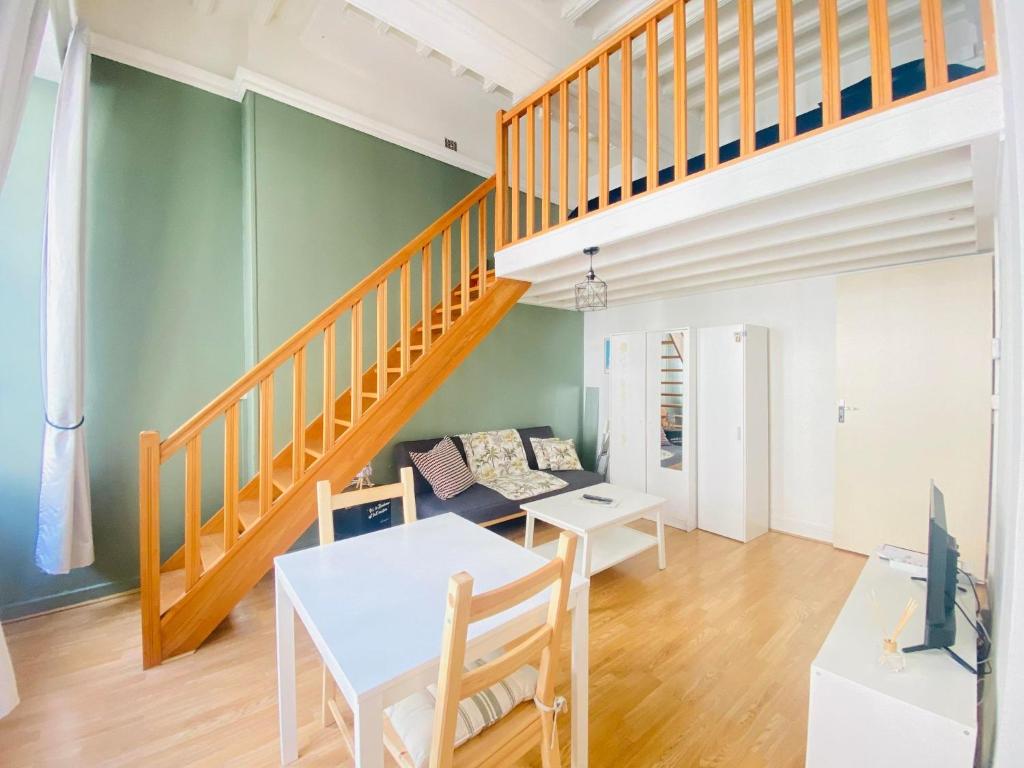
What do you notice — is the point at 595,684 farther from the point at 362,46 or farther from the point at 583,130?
the point at 362,46

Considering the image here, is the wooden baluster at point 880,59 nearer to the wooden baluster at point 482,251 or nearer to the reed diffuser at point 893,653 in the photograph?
the reed diffuser at point 893,653

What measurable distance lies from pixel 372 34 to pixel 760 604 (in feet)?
15.5

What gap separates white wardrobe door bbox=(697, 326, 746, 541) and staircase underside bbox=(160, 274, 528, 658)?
1.77m

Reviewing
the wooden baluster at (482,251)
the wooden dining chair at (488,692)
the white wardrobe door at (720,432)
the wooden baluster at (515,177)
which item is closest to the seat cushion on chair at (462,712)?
the wooden dining chair at (488,692)

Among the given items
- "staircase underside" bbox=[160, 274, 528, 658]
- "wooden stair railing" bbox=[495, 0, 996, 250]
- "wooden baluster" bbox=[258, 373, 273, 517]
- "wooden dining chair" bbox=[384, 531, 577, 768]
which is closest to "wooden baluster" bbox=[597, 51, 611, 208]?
"wooden stair railing" bbox=[495, 0, 996, 250]

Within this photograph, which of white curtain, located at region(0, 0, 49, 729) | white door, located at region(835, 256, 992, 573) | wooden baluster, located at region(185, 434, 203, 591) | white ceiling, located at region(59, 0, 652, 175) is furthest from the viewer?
white door, located at region(835, 256, 992, 573)

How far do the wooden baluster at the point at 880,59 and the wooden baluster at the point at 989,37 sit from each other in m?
0.23

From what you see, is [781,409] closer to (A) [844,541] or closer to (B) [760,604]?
(A) [844,541]

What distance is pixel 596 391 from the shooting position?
509cm

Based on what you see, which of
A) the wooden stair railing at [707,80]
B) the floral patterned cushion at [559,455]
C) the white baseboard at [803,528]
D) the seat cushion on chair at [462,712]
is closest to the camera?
the seat cushion on chair at [462,712]

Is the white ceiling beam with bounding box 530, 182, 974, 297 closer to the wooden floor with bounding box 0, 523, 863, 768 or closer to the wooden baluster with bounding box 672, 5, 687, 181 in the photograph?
the wooden baluster with bounding box 672, 5, 687, 181

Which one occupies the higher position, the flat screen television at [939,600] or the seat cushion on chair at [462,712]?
the flat screen television at [939,600]

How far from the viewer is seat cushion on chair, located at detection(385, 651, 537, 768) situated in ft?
3.52

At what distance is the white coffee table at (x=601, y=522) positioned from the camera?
258 centimetres
